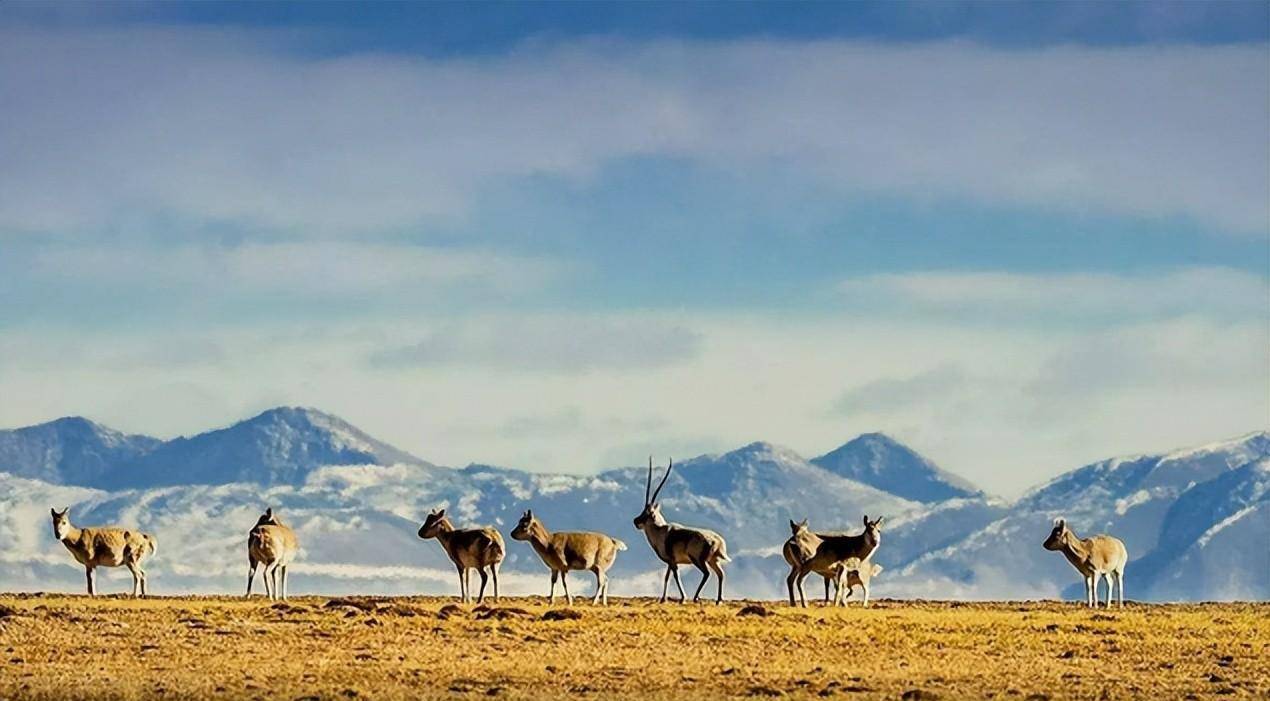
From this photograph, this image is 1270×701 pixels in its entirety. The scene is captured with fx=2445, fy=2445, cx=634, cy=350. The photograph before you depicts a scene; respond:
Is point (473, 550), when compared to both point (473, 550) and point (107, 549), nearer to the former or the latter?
point (473, 550)

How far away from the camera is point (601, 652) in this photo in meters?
48.2

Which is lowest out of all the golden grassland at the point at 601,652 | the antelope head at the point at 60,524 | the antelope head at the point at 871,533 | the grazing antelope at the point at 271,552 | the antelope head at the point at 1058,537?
the golden grassland at the point at 601,652

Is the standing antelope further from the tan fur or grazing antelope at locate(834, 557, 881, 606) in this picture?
grazing antelope at locate(834, 557, 881, 606)

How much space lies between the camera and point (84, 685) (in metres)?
41.9

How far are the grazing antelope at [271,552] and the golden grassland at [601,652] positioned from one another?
120 inches

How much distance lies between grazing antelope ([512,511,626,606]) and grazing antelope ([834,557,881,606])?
19.5 feet

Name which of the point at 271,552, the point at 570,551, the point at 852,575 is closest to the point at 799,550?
the point at 852,575

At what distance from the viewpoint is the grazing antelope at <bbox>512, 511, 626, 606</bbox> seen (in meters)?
62.0

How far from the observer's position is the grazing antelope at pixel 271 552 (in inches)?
2514

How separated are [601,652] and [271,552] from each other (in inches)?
713

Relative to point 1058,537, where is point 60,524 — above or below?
below

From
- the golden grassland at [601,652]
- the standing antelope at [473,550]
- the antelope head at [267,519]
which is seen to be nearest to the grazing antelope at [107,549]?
the antelope head at [267,519]

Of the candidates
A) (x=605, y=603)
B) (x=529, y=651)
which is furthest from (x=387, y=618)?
(x=605, y=603)

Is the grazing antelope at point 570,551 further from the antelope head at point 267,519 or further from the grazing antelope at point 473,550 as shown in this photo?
the antelope head at point 267,519
